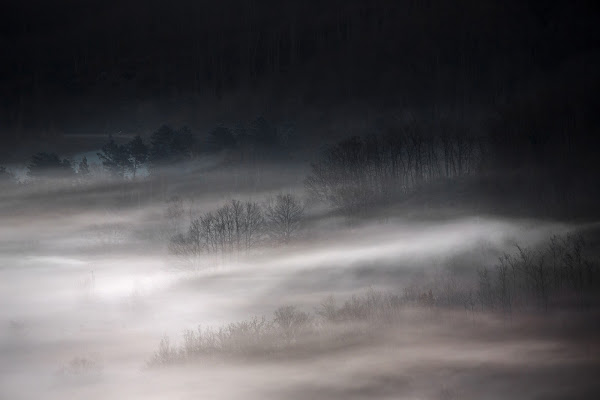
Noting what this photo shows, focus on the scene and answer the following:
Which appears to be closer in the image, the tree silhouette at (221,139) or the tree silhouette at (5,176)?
the tree silhouette at (221,139)

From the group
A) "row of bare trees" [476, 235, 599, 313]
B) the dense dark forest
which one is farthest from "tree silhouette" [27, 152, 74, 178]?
"row of bare trees" [476, 235, 599, 313]

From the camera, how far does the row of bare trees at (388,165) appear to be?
8294 cm

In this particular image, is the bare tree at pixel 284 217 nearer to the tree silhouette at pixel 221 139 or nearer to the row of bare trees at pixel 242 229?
the row of bare trees at pixel 242 229

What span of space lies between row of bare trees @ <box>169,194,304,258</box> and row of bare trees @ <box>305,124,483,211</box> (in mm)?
4034

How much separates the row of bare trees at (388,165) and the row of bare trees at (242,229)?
403 cm

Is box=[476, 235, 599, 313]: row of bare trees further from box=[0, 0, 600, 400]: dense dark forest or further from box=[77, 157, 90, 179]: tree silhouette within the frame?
box=[77, 157, 90, 179]: tree silhouette

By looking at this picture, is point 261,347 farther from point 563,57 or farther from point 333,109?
point 563,57

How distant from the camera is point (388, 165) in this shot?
87312 mm

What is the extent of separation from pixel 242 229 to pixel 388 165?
17.6 meters

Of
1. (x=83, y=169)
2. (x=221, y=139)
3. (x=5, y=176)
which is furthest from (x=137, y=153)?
(x=5, y=176)

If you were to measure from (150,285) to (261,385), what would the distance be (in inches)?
755

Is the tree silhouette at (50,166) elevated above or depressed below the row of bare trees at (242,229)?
above

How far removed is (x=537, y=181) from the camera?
83438 mm

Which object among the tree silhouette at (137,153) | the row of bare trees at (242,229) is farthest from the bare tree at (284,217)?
the tree silhouette at (137,153)
